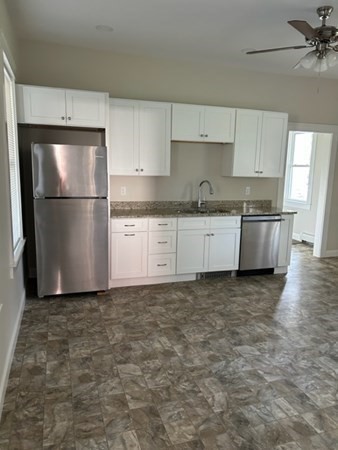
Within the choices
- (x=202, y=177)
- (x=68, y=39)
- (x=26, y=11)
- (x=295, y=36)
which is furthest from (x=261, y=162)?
(x=26, y=11)

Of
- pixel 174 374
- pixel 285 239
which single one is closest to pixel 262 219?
pixel 285 239

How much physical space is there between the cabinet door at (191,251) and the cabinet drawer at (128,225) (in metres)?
0.49

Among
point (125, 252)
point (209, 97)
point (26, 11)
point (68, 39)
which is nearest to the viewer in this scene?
point (26, 11)

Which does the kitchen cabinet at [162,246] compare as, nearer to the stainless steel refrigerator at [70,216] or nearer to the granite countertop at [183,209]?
the granite countertop at [183,209]

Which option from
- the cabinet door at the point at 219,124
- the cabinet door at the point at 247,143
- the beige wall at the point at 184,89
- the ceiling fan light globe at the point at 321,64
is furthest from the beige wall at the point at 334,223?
the ceiling fan light globe at the point at 321,64

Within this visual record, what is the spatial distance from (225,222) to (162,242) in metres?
0.90

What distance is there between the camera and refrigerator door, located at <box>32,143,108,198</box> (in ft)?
11.5

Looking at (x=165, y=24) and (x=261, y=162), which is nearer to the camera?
(x=165, y=24)

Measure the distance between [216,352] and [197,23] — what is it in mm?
3060

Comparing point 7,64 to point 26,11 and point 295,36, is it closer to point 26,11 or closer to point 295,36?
point 26,11

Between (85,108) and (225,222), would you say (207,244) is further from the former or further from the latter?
(85,108)

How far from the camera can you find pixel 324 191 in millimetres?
5809

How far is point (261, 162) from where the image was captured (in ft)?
16.0

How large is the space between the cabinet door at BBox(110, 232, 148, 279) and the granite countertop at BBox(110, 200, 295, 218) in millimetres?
268
